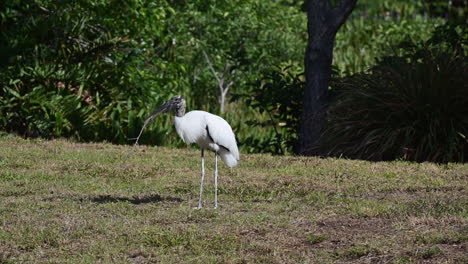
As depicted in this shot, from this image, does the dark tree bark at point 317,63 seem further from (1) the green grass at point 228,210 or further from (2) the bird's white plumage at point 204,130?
(2) the bird's white plumage at point 204,130

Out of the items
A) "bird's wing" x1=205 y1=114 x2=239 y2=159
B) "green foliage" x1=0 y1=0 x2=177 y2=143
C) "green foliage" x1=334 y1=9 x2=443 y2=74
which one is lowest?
"bird's wing" x1=205 y1=114 x2=239 y2=159

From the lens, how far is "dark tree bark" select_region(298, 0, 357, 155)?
1219 centimetres

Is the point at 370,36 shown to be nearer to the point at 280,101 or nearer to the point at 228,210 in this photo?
the point at 280,101

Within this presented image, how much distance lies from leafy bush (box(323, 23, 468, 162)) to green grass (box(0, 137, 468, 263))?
1.01 m

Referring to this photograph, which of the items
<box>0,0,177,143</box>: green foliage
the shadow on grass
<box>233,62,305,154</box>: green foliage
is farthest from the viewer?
<box>0,0,177,143</box>: green foliage

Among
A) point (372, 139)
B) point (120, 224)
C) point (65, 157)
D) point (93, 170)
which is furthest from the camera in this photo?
point (372, 139)

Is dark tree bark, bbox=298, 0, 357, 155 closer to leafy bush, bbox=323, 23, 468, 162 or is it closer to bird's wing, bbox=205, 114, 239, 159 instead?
leafy bush, bbox=323, 23, 468, 162

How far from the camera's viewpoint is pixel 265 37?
1714 centimetres

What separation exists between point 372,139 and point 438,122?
971 millimetres

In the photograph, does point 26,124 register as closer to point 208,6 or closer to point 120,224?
point 208,6

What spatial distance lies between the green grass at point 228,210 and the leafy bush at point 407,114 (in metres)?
1.01

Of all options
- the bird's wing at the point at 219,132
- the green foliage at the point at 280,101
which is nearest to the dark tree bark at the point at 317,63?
the green foliage at the point at 280,101

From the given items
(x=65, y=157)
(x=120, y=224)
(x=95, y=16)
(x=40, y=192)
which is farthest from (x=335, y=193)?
(x=95, y=16)

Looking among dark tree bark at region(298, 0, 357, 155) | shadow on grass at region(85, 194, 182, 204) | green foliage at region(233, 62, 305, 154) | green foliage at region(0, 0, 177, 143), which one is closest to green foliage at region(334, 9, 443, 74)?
green foliage at region(233, 62, 305, 154)
